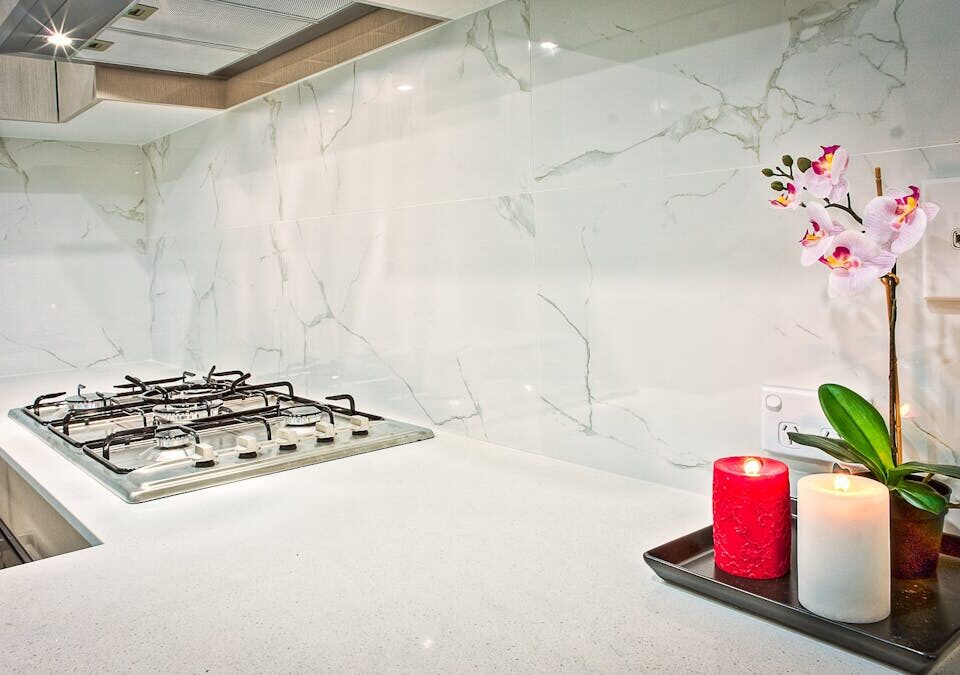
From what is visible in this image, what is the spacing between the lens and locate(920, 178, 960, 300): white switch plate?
831mm

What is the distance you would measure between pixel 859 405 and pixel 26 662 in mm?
824

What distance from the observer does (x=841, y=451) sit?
832mm

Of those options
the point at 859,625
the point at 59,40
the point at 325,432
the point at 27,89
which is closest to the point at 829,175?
the point at 859,625

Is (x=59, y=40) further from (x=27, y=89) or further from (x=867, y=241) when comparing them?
(x=867, y=241)

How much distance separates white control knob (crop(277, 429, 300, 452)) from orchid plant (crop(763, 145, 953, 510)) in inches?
33.4

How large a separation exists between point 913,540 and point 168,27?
1359mm

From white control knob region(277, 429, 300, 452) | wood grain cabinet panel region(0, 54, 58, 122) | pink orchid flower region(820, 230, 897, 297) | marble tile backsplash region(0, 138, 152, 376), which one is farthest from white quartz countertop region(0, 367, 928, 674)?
marble tile backsplash region(0, 138, 152, 376)

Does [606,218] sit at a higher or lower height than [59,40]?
lower

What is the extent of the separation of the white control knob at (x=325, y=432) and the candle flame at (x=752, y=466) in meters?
0.82

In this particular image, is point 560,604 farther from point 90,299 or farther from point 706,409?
point 90,299

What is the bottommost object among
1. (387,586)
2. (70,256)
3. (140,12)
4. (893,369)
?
(387,586)

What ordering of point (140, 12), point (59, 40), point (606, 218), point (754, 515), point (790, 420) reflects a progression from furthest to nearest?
point (59, 40), point (140, 12), point (606, 218), point (790, 420), point (754, 515)

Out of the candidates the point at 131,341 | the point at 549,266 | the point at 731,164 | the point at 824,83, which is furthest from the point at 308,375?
the point at 824,83

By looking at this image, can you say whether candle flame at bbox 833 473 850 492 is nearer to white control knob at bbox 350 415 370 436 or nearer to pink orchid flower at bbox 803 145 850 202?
pink orchid flower at bbox 803 145 850 202
